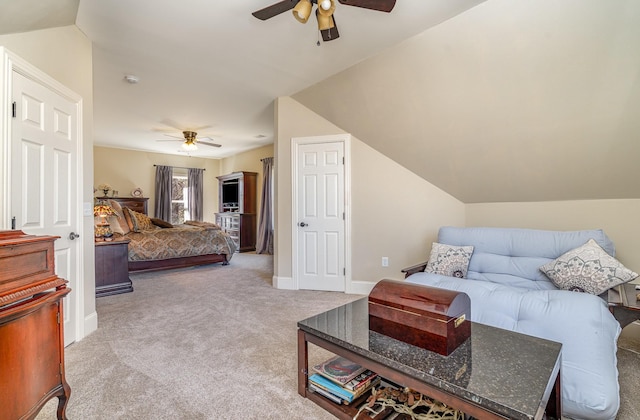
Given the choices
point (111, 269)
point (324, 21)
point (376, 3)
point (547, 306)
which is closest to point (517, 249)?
point (547, 306)

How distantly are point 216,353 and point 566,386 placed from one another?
84.3 inches

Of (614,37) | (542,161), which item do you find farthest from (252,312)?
(614,37)

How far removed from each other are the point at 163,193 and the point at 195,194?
861 millimetres

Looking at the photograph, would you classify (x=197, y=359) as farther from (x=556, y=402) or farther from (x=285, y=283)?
(x=556, y=402)

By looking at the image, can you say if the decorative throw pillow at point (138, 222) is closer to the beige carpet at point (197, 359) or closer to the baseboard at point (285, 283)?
the beige carpet at point (197, 359)

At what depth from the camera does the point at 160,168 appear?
802 centimetres

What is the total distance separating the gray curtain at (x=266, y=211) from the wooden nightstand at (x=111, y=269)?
3434mm

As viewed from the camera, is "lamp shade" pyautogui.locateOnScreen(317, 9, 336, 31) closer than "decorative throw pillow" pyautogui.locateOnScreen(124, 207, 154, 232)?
Yes

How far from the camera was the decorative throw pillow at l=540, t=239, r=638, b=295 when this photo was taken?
206cm

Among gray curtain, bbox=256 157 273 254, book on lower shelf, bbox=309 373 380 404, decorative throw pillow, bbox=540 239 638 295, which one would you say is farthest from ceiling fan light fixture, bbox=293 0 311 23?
gray curtain, bbox=256 157 273 254

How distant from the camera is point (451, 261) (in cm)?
282

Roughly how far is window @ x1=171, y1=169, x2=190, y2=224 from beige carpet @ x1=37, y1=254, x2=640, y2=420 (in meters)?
5.09

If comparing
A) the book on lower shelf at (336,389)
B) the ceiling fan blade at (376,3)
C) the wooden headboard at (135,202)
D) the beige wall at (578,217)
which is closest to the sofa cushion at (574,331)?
the book on lower shelf at (336,389)

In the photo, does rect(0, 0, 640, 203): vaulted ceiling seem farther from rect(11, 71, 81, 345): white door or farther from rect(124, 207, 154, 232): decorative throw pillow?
rect(124, 207, 154, 232): decorative throw pillow
